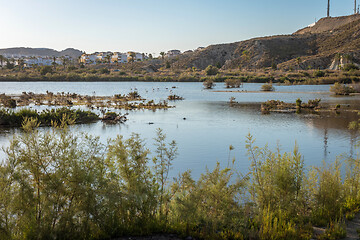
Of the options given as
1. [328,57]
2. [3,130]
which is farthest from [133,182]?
[328,57]

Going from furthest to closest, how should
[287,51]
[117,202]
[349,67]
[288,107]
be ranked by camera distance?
[287,51], [349,67], [288,107], [117,202]

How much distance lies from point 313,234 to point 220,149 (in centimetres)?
926

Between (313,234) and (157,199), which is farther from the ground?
(157,199)

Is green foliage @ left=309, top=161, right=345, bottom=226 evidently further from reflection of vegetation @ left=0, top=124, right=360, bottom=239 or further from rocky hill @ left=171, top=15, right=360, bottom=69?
rocky hill @ left=171, top=15, right=360, bottom=69

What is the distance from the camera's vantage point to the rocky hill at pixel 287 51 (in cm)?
11131

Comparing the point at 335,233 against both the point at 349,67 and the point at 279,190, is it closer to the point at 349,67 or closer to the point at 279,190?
the point at 279,190

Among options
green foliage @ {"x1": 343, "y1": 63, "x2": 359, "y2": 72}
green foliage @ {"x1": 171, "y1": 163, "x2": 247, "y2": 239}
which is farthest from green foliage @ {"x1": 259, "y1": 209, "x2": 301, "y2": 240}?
green foliage @ {"x1": 343, "y1": 63, "x2": 359, "y2": 72}

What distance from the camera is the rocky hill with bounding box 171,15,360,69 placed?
365ft

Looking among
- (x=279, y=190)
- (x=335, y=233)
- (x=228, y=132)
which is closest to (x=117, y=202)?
(x=279, y=190)

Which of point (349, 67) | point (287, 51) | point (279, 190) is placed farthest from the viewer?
point (287, 51)

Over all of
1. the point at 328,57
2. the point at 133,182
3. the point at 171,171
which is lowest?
the point at 171,171

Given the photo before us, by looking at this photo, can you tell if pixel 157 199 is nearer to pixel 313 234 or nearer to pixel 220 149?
pixel 313 234

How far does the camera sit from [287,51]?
445ft

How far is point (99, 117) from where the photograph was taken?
2467cm
